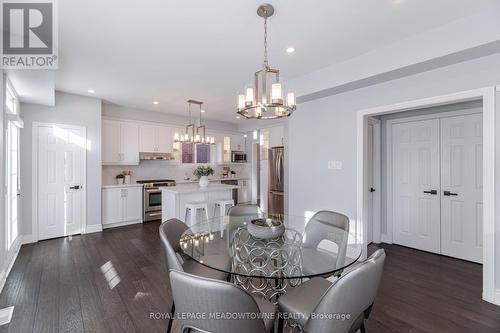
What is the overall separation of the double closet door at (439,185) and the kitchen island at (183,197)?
10.4 feet

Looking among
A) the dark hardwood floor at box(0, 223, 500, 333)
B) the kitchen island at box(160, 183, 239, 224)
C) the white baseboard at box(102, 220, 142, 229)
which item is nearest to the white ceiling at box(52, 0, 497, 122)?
the kitchen island at box(160, 183, 239, 224)

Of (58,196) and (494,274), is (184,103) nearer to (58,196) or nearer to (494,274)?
(58,196)

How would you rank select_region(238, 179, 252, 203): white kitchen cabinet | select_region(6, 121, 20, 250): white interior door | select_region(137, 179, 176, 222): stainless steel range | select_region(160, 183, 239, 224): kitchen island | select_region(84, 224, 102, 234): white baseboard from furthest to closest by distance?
1. select_region(238, 179, 252, 203): white kitchen cabinet
2. select_region(137, 179, 176, 222): stainless steel range
3. select_region(84, 224, 102, 234): white baseboard
4. select_region(160, 183, 239, 224): kitchen island
5. select_region(6, 121, 20, 250): white interior door

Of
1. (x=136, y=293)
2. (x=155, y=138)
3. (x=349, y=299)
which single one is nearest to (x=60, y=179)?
(x=155, y=138)

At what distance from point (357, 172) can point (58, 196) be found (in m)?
5.18

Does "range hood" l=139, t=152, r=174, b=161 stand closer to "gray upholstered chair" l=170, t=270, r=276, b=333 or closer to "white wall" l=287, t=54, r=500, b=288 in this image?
"white wall" l=287, t=54, r=500, b=288

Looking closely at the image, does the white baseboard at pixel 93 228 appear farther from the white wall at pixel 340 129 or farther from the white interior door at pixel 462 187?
the white interior door at pixel 462 187

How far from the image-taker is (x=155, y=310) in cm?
218

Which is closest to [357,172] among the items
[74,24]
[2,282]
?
[74,24]

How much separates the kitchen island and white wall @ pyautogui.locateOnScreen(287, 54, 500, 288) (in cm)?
151

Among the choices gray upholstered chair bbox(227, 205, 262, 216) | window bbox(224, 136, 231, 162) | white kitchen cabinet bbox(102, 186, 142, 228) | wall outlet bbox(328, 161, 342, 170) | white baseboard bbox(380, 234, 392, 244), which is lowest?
white baseboard bbox(380, 234, 392, 244)

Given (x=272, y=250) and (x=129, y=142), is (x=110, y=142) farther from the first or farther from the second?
(x=272, y=250)

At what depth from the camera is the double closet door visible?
329 centimetres

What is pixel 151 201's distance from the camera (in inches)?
221
